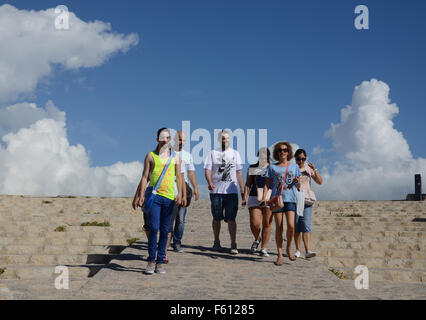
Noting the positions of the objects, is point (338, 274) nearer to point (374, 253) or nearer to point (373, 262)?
point (373, 262)

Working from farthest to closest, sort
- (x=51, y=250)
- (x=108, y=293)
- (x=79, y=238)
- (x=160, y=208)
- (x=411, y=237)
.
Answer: (x=411, y=237)
(x=79, y=238)
(x=51, y=250)
(x=160, y=208)
(x=108, y=293)

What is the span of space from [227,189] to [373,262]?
3.85 meters

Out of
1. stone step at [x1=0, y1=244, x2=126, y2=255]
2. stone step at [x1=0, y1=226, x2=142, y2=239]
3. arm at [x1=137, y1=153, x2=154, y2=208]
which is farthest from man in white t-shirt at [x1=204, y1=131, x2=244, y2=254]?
stone step at [x1=0, y1=226, x2=142, y2=239]

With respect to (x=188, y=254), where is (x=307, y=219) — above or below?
above

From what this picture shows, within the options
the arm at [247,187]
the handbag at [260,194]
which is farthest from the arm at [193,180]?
the handbag at [260,194]

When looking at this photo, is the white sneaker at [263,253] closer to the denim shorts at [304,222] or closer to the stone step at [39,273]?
the denim shorts at [304,222]

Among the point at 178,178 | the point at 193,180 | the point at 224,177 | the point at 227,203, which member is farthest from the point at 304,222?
the point at 178,178

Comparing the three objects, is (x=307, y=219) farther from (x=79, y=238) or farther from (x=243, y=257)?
(x=79, y=238)

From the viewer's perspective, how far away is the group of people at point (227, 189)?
6664mm

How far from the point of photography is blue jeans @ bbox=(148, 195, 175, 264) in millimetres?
6578

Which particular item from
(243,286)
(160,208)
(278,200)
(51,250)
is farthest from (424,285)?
(51,250)

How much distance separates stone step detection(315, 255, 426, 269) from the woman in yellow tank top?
156 inches

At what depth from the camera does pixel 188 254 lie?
28.1 feet

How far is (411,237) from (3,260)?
11.1m
